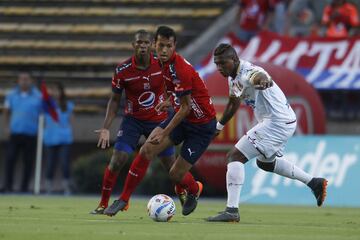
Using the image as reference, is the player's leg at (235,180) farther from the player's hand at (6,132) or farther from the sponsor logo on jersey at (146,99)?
the player's hand at (6,132)

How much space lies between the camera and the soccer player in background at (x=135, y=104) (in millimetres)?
14086

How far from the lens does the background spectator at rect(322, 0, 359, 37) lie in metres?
23.9

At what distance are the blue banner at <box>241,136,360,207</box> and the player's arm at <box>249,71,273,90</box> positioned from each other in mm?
7429

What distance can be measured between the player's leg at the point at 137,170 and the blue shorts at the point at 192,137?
0.16m

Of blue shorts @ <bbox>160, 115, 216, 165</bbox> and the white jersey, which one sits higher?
the white jersey

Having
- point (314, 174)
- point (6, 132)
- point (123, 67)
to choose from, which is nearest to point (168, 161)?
point (123, 67)

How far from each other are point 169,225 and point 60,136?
11.1m

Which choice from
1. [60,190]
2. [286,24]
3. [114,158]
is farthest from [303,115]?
[114,158]

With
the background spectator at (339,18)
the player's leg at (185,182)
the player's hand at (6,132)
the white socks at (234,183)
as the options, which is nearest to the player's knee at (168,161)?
the player's leg at (185,182)

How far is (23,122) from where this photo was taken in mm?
23250

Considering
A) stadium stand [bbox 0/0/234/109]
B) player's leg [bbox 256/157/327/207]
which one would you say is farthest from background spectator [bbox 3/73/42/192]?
player's leg [bbox 256/157/327/207]

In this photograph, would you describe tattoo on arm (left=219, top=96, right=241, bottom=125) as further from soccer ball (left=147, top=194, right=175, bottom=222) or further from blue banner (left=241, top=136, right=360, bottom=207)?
blue banner (left=241, top=136, right=360, bottom=207)

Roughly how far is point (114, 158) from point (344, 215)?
3377 mm

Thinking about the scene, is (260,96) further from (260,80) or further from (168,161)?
(168,161)
